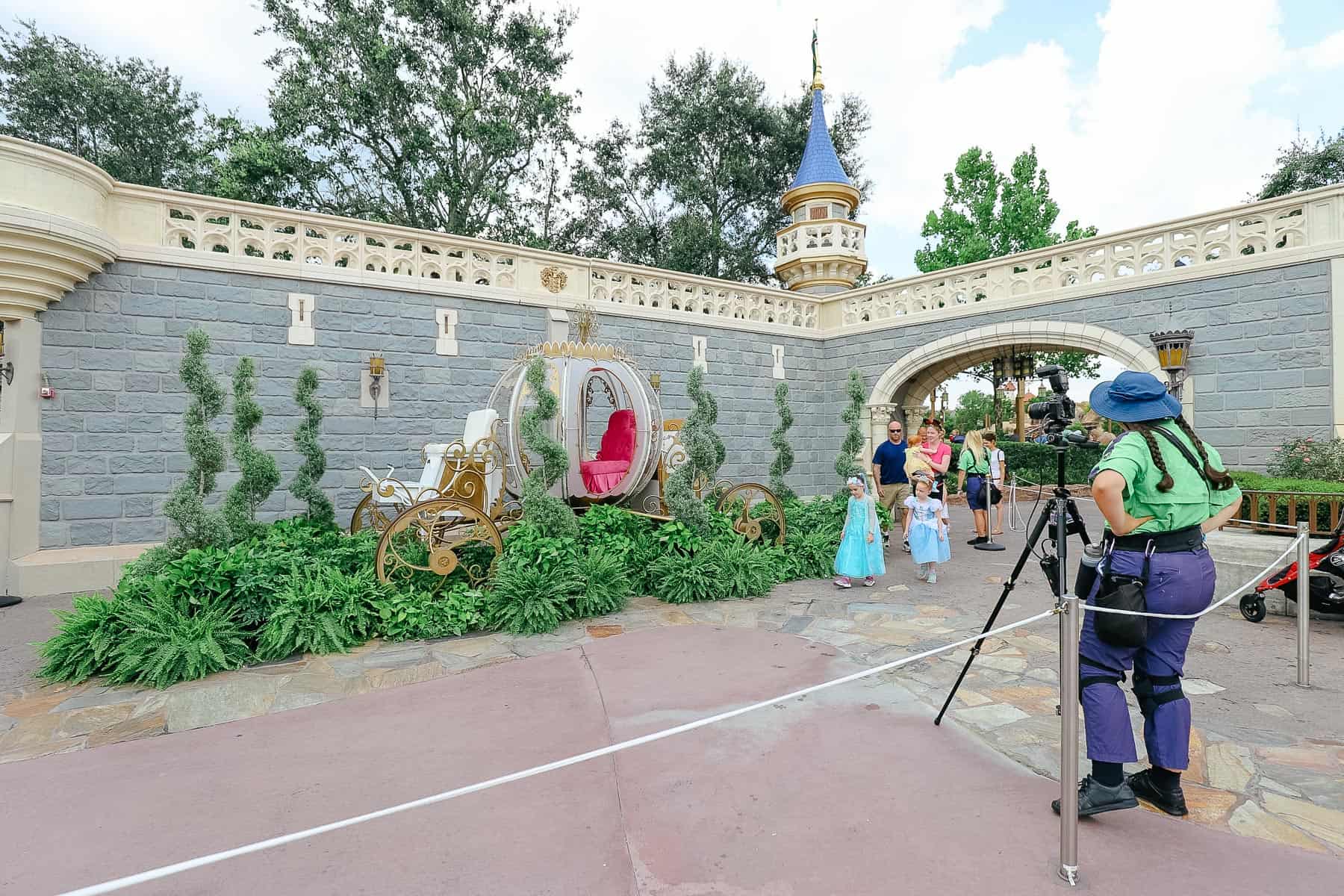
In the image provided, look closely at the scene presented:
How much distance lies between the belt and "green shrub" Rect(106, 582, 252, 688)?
5.42 m

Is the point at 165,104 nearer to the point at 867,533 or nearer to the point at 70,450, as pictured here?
the point at 70,450

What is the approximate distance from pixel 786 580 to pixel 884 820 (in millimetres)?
4557

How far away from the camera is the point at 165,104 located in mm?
18078

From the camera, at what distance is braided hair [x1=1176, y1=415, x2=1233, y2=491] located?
8.54 ft

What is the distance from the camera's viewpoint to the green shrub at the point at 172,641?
419 cm

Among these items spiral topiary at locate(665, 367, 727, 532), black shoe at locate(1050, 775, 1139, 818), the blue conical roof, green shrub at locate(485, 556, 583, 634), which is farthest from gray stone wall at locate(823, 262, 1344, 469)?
green shrub at locate(485, 556, 583, 634)

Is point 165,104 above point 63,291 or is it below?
above

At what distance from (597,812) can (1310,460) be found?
9617 mm

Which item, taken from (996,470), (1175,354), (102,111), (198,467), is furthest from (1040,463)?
(102,111)

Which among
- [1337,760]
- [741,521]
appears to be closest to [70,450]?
[741,521]

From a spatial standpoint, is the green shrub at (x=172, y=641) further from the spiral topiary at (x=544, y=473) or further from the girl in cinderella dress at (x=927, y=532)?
the girl in cinderella dress at (x=927, y=532)

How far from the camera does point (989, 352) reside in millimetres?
12148

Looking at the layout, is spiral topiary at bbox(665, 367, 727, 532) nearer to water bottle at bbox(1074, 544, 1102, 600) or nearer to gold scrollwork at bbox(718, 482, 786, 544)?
gold scrollwork at bbox(718, 482, 786, 544)

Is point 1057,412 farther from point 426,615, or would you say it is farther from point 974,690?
point 426,615
